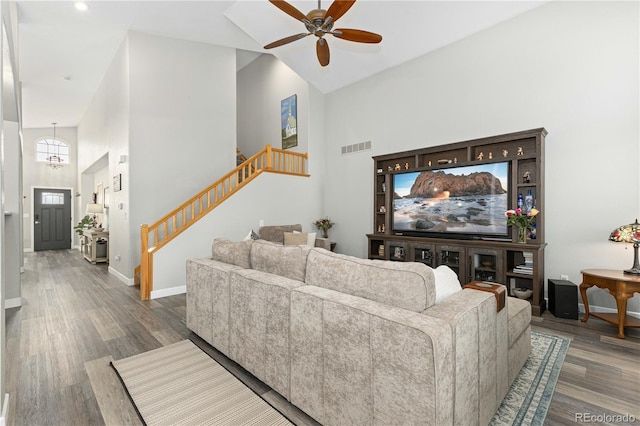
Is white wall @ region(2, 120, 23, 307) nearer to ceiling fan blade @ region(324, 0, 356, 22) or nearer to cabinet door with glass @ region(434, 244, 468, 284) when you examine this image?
ceiling fan blade @ region(324, 0, 356, 22)

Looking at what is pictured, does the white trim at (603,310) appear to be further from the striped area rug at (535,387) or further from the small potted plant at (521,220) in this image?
the striped area rug at (535,387)

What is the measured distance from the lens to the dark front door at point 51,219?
10430mm

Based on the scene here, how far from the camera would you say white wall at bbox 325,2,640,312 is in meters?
3.67

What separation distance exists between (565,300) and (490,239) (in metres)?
1.16

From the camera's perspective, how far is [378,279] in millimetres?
1730

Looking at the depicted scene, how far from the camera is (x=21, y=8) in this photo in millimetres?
4688

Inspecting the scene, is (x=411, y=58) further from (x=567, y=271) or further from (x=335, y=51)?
(x=567, y=271)

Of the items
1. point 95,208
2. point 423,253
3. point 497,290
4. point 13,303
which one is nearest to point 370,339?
point 497,290

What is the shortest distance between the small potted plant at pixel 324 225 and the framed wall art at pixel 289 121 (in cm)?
201

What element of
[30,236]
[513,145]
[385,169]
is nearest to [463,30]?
[513,145]

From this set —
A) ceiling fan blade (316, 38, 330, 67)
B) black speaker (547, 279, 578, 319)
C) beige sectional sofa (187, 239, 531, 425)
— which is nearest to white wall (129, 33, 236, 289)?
ceiling fan blade (316, 38, 330, 67)

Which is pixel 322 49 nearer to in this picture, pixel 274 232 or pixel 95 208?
pixel 274 232

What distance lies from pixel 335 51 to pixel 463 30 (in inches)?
89.2

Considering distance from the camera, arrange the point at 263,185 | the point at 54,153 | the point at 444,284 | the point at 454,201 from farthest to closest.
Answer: the point at 54,153, the point at 263,185, the point at 454,201, the point at 444,284
